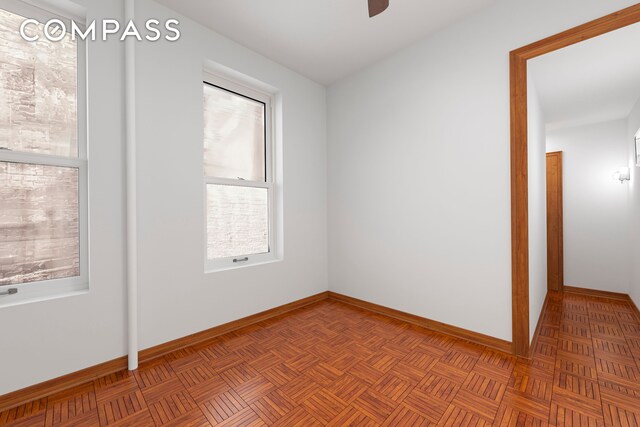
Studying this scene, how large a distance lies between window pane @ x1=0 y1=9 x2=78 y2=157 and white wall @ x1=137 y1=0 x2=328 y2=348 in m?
0.44

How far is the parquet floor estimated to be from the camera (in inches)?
62.3

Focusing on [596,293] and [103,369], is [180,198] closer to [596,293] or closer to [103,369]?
[103,369]

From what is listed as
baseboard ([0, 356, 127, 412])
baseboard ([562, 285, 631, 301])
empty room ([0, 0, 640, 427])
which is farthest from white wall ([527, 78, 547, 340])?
baseboard ([0, 356, 127, 412])

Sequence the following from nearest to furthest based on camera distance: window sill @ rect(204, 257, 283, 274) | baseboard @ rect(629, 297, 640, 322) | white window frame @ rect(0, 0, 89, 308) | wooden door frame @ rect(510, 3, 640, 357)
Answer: white window frame @ rect(0, 0, 89, 308) → wooden door frame @ rect(510, 3, 640, 357) → window sill @ rect(204, 257, 283, 274) → baseboard @ rect(629, 297, 640, 322)

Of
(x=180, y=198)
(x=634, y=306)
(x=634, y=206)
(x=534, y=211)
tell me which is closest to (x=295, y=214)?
(x=180, y=198)

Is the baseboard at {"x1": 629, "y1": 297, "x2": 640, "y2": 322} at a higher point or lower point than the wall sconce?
lower

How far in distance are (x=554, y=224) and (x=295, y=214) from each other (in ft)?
13.0

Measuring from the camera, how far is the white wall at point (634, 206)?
3.14 metres

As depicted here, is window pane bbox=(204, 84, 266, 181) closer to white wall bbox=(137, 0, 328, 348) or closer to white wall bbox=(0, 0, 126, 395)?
white wall bbox=(137, 0, 328, 348)

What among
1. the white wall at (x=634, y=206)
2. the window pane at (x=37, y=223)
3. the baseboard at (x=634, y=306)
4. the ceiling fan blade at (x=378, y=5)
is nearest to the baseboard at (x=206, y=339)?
the window pane at (x=37, y=223)

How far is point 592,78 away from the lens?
2891mm

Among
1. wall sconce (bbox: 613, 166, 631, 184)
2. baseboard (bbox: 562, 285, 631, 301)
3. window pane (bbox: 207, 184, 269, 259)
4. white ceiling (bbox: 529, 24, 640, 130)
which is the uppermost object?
white ceiling (bbox: 529, 24, 640, 130)

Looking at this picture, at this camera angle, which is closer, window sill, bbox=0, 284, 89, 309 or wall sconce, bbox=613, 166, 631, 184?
window sill, bbox=0, 284, 89, 309

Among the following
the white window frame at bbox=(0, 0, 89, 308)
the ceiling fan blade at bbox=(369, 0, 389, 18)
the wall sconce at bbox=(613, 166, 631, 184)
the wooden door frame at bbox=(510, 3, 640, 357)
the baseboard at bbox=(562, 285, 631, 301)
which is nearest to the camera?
the ceiling fan blade at bbox=(369, 0, 389, 18)
